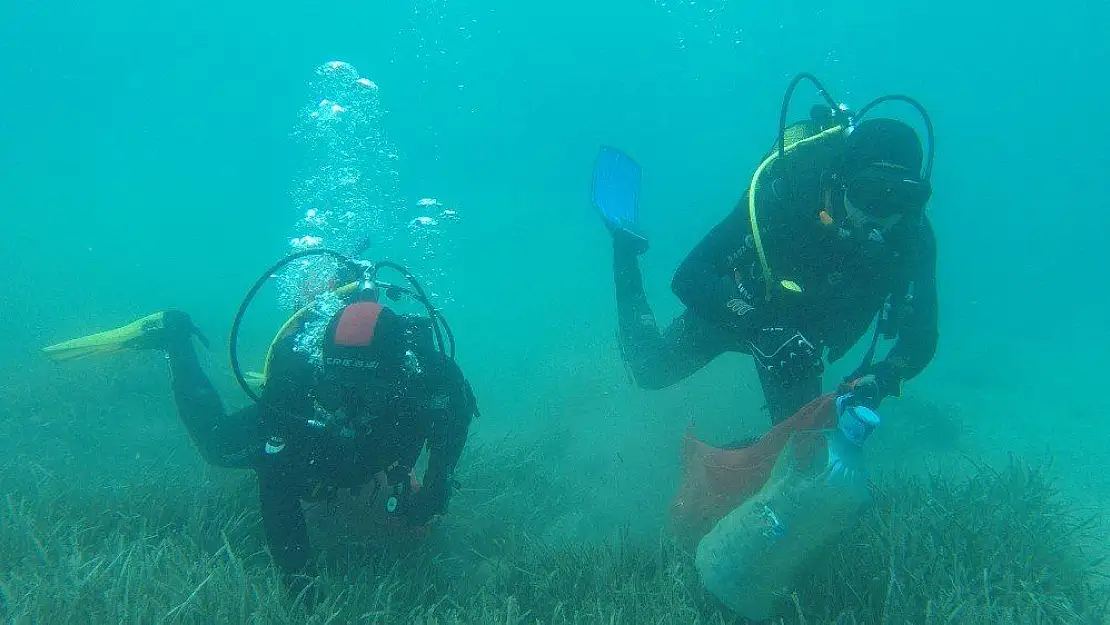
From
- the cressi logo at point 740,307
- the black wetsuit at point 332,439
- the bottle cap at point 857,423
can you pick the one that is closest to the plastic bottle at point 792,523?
the bottle cap at point 857,423

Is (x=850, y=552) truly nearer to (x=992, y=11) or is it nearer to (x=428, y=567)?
(x=428, y=567)

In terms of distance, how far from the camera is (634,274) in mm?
5781

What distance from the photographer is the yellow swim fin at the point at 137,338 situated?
5.18 m

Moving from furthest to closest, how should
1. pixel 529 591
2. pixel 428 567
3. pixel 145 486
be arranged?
1. pixel 145 486
2. pixel 428 567
3. pixel 529 591

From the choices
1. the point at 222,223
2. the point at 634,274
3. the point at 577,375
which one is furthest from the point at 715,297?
the point at 222,223

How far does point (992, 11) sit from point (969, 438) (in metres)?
77.8

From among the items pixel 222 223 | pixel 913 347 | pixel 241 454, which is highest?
pixel 222 223

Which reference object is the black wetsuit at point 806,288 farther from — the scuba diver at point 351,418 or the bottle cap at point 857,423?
the scuba diver at point 351,418

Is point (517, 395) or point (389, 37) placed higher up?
point (389, 37)

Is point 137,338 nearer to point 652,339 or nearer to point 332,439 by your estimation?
point 332,439

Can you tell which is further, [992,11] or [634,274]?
[992,11]

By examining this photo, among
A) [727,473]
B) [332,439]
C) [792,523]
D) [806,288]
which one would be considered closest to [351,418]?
[332,439]

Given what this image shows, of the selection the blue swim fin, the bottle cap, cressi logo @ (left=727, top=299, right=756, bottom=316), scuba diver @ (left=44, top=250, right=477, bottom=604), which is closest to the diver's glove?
the bottle cap

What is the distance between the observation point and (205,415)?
183 inches
